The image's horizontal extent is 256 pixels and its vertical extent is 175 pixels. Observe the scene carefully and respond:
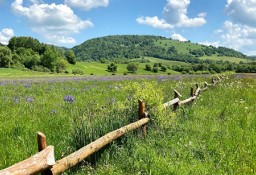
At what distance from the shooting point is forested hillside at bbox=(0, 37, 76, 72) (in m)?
Answer: 95.1

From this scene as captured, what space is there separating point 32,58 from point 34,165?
4306 inches

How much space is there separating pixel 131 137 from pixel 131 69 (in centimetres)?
12962

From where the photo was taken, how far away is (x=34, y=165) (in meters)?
4.28

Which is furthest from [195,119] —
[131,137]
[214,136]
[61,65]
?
[61,65]

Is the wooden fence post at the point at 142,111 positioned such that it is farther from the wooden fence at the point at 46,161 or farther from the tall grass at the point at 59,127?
the wooden fence at the point at 46,161

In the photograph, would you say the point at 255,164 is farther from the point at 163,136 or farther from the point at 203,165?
the point at 163,136

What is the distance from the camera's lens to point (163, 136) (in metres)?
8.17

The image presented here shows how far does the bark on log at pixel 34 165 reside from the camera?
394 cm

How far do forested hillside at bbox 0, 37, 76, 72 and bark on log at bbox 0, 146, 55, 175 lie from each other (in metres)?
89.6

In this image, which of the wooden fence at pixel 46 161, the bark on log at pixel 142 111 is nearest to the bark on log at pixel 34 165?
the wooden fence at pixel 46 161

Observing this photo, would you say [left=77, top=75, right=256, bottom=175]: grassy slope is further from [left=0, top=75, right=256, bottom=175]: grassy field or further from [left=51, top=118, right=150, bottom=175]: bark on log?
[left=51, top=118, right=150, bottom=175]: bark on log

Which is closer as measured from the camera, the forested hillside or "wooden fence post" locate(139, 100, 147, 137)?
"wooden fence post" locate(139, 100, 147, 137)

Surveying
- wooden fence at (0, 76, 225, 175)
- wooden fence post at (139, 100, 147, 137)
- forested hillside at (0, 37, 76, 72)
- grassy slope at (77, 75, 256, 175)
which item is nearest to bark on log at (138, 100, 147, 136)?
wooden fence post at (139, 100, 147, 137)

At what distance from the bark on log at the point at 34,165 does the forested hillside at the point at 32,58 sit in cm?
8963
